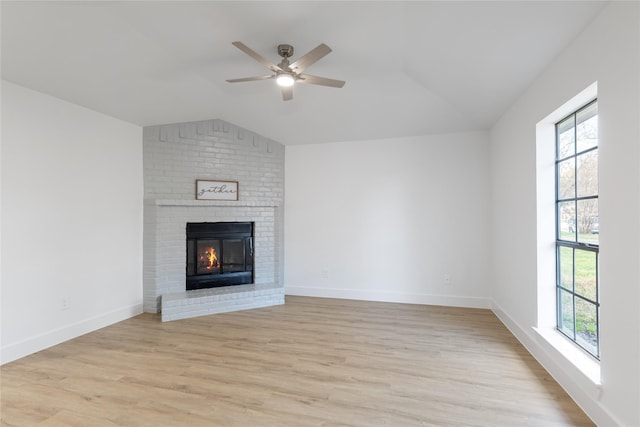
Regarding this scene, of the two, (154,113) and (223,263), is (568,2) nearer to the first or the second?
(154,113)

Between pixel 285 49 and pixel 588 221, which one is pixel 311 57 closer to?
pixel 285 49

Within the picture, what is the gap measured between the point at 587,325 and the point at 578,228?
2.29 feet

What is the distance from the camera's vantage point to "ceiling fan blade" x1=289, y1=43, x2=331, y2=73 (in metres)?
2.20

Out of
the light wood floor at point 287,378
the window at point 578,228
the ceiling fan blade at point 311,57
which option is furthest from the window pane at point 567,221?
the ceiling fan blade at point 311,57

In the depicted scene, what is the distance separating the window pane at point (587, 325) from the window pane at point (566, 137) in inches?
45.2

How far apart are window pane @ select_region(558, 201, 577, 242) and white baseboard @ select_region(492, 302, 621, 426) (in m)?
0.87

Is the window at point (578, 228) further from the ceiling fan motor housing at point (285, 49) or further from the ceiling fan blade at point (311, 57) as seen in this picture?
the ceiling fan motor housing at point (285, 49)

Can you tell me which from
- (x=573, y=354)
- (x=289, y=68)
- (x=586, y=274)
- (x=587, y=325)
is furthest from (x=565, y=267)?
(x=289, y=68)

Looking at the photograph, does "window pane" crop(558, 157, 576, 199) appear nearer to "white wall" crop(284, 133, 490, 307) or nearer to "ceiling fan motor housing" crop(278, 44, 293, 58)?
"white wall" crop(284, 133, 490, 307)

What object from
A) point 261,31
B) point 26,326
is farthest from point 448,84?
point 26,326

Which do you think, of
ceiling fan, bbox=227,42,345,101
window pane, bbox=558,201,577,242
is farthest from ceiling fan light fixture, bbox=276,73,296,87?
window pane, bbox=558,201,577,242

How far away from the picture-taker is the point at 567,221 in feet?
8.38

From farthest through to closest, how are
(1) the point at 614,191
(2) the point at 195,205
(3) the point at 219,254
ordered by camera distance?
(3) the point at 219,254, (2) the point at 195,205, (1) the point at 614,191

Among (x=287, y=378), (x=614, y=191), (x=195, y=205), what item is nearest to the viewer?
(x=614, y=191)
